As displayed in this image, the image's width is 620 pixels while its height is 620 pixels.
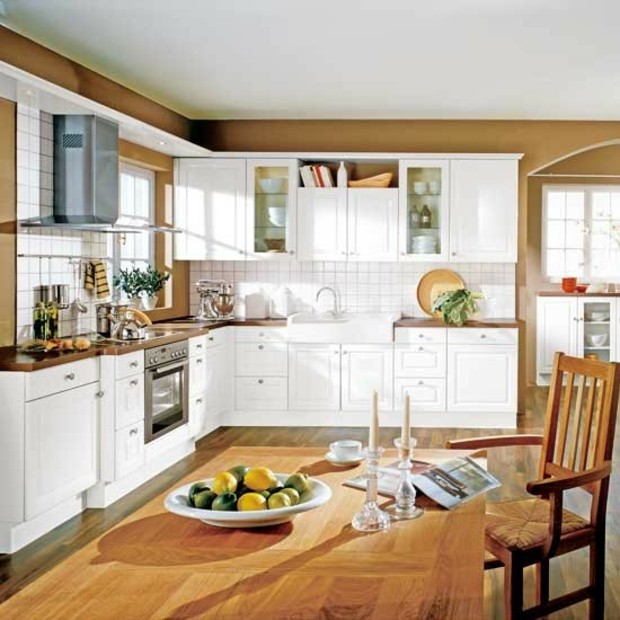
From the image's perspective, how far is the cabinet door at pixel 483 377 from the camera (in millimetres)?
7027

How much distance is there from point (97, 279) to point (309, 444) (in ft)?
6.61

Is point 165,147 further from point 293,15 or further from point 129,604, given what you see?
point 129,604

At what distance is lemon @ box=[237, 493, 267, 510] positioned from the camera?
6.49 ft

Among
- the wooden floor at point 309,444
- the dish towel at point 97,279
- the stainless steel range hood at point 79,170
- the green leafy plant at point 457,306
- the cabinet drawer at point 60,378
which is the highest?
the stainless steel range hood at point 79,170

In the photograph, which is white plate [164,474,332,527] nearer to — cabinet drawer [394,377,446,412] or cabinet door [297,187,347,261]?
cabinet drawer [394,377,446,412]

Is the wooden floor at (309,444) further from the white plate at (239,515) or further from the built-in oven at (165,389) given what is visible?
the white plate at (239,515)

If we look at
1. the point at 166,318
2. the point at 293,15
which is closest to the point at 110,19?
the point at 293,15

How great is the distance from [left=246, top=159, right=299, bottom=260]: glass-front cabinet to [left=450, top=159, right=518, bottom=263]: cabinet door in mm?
1380

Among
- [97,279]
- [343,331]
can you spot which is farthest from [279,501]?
[343,331]

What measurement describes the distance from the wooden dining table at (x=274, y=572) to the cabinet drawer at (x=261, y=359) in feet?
16.3

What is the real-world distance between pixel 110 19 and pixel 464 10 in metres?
1.93

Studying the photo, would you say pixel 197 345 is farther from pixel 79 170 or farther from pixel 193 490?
pixel 193 490

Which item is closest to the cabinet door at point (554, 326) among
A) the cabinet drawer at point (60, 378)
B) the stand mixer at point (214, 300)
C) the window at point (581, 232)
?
the window at point (581, 232)

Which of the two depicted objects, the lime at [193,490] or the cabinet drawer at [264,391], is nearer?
the lime at [193,490]
